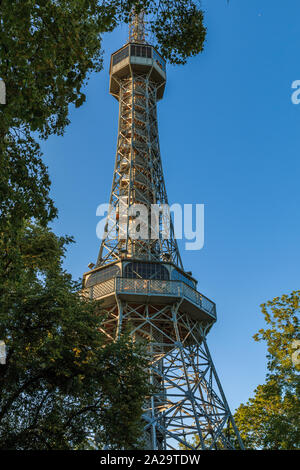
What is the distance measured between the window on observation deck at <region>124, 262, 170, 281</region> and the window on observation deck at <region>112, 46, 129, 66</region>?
25.6 metres

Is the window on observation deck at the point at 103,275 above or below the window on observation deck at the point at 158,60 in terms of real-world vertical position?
below

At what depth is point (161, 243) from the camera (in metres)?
34.0

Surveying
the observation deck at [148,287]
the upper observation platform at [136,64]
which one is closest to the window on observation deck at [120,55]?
the upper observation platform at [136,64]

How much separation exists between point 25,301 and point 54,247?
421 cm

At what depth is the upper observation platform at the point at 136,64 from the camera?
1729 inches

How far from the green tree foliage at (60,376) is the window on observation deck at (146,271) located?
43.9ft

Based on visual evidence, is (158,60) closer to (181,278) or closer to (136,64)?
(136,64)

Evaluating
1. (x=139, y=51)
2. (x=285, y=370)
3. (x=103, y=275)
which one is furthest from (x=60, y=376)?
(x=139, y=51)

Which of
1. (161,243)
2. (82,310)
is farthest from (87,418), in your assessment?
(161,243)

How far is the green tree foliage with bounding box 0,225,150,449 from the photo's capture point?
39.9ft

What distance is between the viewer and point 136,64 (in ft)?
143

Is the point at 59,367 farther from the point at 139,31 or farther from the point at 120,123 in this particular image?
the point at 139,31

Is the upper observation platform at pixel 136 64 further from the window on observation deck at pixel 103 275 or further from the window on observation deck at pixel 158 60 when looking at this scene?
the window on observation deck at pixel 103 275

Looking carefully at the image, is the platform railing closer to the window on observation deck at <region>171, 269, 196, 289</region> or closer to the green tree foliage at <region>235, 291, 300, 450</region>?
the window on observation deck at <region>171, 269, 196, 289</region>
